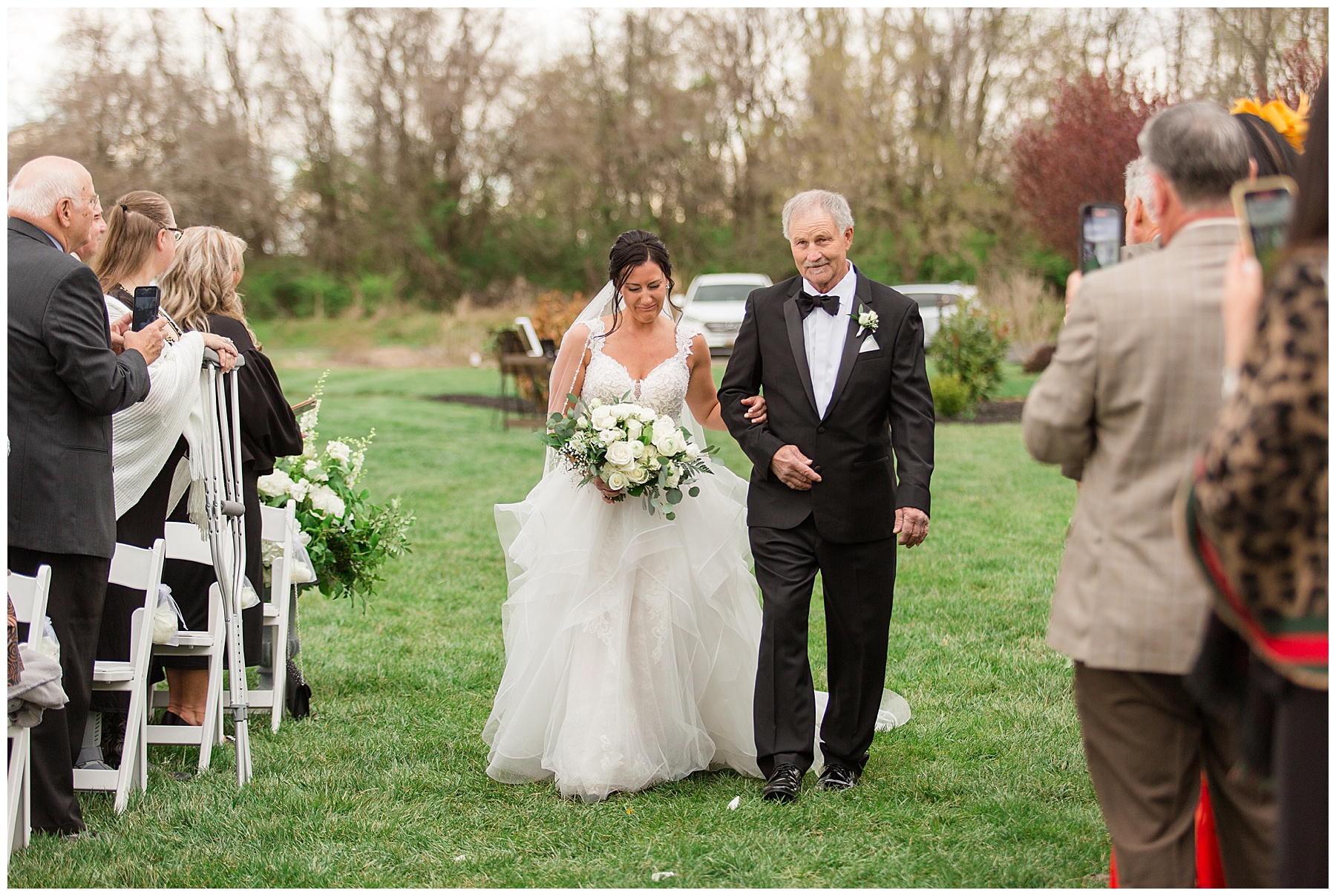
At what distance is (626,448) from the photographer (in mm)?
4543

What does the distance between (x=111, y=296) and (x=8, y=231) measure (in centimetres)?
78

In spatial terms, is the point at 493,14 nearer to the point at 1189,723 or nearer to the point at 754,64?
the point at 754,64

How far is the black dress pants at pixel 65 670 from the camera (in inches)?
162

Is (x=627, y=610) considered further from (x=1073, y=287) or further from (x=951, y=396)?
(x=951, y=396)

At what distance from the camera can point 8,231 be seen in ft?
13.5

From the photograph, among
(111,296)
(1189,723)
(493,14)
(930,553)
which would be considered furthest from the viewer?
(493,14)

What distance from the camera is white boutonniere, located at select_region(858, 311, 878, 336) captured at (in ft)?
14.8

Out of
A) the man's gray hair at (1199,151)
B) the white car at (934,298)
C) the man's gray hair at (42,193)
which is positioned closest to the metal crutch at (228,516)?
the man's gray hair at (42,193)

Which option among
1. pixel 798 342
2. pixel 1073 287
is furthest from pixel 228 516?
pixel 1073 287

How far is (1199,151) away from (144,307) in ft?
11.5

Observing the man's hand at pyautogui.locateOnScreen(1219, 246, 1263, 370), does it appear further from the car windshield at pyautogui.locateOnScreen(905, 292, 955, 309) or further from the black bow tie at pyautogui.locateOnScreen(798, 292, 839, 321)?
the car windshield at pyautogui.locateOnScreen(905, 292, 955, 309)

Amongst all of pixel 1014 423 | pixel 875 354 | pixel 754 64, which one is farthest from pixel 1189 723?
pixel 754 64

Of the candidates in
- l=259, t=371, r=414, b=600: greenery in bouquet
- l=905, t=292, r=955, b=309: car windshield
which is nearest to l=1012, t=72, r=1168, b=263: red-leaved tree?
l=905, t=292, r=955, b=309: car windshield

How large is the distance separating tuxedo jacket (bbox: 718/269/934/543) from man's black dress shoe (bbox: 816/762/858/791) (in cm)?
89
